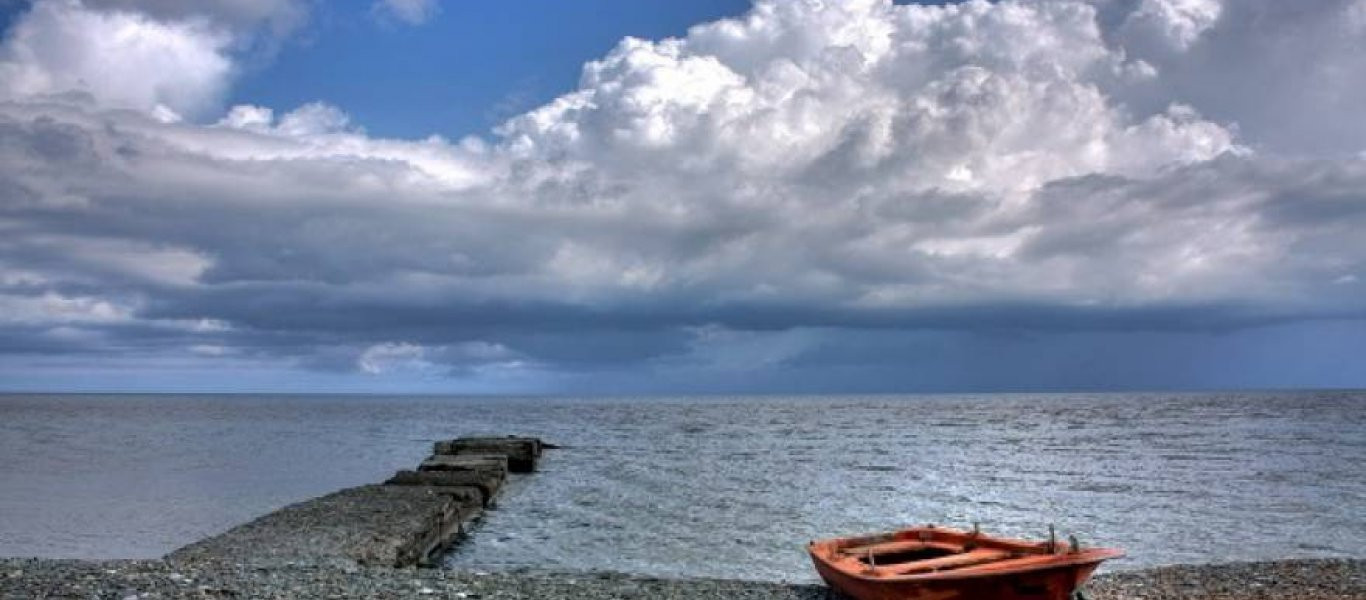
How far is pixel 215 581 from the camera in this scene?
17438 mm

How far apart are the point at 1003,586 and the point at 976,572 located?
501 mm

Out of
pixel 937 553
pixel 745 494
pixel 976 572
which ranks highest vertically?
pixel 976 572

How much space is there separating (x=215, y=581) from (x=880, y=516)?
80.5ft

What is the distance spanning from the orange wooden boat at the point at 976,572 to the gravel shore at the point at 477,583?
1187mm

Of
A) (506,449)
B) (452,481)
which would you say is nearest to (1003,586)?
(452,481)

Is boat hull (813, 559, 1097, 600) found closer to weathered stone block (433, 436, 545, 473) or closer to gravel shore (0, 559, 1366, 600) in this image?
gravel shore (0, 559, 1366, 600)

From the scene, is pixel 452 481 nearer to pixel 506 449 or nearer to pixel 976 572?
pixel 506 449

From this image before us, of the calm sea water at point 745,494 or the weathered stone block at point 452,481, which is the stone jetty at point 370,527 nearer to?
the weathered stone block at point 452,481

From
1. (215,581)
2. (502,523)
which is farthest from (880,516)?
(215,581)

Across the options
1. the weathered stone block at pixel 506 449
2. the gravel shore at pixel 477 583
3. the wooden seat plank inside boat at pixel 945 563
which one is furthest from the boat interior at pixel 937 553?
the weathered stone block at pixel 506 449

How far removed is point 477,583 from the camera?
19.1m

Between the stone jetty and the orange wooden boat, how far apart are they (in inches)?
395

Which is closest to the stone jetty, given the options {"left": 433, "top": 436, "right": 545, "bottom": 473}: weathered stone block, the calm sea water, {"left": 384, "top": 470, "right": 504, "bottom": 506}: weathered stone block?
{"left": 384, "top": 470, "right": 504, "bottom": 506}: weathered stone block

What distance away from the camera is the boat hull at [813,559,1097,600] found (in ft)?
57.4
